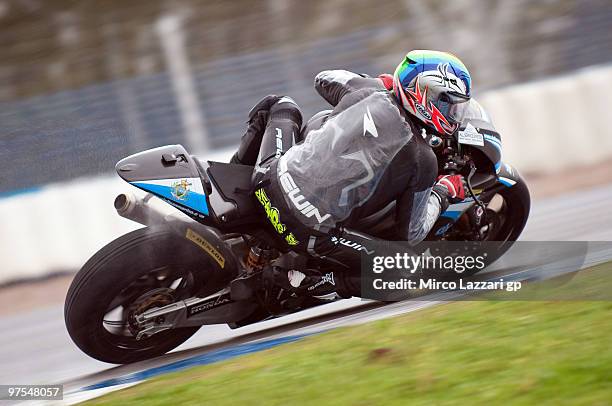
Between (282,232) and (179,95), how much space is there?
4.21m

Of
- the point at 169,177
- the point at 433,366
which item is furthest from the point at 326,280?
the point at 433,366

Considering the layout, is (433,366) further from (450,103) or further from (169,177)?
(169,177)

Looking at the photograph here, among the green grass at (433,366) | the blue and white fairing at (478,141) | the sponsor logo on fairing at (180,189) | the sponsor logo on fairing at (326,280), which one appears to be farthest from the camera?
the sponsor logo on fairing at (326,280)

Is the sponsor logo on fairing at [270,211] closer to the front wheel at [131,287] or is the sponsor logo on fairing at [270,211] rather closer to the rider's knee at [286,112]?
the front wheel at [131,287]

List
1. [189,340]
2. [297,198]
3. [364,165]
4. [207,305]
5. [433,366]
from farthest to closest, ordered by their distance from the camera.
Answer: [189,340]
[207,305]
[297,198]
[364,165]
[433,366]

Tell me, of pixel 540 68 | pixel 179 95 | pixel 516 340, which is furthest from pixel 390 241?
pixel 540 68

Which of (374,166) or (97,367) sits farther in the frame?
(97,367)

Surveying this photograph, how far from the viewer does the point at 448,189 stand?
16.8 ft

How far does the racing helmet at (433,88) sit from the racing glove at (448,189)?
14.7 inches

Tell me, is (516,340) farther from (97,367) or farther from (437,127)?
(97,367)

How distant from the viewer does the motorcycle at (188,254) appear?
4723 millimetres

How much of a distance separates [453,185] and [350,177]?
0.75 meters

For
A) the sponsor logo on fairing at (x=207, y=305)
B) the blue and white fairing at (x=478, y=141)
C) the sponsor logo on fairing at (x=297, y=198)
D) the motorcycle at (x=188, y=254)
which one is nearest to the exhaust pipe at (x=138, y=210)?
the motorcycle at (x=188, y=254)

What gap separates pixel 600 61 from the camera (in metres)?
9.68
